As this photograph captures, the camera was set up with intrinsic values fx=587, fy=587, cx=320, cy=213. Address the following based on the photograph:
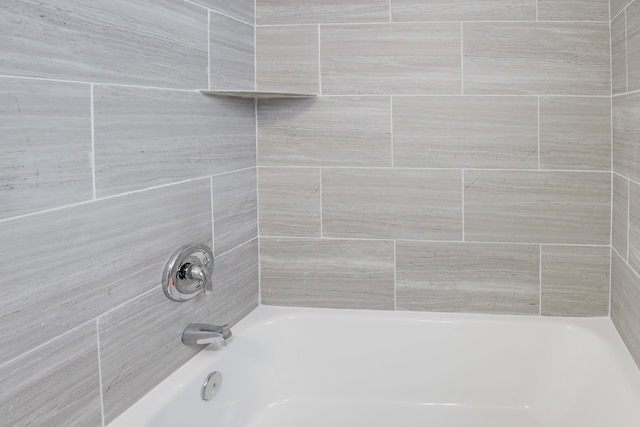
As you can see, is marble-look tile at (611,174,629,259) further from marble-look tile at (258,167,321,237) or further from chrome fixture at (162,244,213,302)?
chrome fixture at (162,244,213,302)

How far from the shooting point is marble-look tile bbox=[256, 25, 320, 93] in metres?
2.10

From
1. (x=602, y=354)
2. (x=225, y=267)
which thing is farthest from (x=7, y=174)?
(x=602, y=354)

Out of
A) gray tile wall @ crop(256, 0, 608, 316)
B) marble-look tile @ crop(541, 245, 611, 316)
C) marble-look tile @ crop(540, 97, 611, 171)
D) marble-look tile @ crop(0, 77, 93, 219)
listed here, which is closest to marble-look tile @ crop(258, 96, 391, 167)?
gray tile wall @ crop(256, 0, 608, 316)

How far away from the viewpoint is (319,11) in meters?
2.09

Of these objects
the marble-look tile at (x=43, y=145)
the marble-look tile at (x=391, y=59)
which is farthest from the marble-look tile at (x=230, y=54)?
the marble-look tile at (x=43, y=145)

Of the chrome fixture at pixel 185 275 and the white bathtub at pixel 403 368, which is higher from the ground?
the chrome fixture at pixel 185 275

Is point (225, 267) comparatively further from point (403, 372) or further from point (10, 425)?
point (10, 425)

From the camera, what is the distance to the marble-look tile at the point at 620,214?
178 centimetres

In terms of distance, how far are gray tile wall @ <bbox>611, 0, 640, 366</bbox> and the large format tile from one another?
275 mm

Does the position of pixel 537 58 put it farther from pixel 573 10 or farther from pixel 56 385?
pixel 56 385

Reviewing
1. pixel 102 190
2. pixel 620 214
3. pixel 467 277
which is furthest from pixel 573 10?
pixel 102 190

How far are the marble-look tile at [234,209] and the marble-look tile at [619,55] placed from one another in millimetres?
1244

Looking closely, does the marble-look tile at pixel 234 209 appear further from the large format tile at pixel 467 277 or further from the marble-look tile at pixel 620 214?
the marble-look tile at pixel 620 214

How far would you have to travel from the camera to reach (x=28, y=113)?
1.08 m
